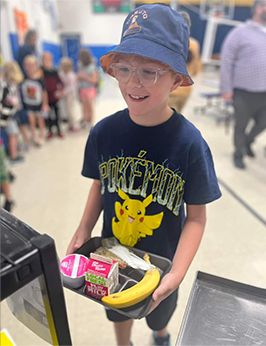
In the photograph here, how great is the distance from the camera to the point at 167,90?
1.92 feet

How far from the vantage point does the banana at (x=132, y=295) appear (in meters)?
0.55

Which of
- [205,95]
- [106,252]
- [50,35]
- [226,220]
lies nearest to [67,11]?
[50,35]

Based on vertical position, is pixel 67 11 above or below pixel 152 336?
above

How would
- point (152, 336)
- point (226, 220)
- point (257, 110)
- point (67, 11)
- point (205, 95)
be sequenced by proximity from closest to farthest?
1. point (152, 336)
2. point (226, 220)
3. point (257, 110)
4. point (205, 95)
5. point (67, 11)

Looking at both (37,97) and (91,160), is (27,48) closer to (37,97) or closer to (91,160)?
(37,97)

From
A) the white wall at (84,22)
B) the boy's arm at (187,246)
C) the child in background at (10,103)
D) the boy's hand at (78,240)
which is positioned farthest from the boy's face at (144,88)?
the white wall at (84,22)

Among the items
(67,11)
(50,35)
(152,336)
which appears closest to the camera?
(152,336)

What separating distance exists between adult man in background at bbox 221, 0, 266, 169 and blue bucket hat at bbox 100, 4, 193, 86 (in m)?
2.01

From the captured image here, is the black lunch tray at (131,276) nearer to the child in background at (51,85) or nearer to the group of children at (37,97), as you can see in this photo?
the group of children at (37,97)

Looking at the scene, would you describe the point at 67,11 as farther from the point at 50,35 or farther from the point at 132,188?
the point at 132,188

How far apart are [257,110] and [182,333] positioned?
2398mm

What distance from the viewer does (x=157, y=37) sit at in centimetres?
53

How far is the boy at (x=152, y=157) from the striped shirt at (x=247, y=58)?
1.95 meters

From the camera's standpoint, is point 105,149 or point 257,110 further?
point 257,110
